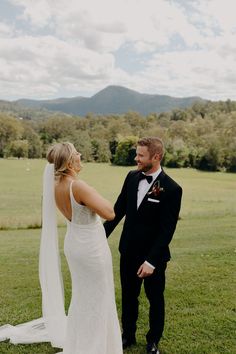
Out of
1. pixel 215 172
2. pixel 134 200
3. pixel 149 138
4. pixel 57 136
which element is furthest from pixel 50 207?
pixel 57 136

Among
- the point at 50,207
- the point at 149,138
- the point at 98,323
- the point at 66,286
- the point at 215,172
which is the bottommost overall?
the point at 215,172

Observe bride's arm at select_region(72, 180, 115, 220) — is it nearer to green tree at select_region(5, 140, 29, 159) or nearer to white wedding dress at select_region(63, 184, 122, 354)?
white wedding dress at select_region(63, 184, 122, 354)

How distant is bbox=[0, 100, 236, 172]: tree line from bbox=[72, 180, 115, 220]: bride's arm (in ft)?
249

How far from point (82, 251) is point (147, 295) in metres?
1.21

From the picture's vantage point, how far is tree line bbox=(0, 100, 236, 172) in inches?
3174

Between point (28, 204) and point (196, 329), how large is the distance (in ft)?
111

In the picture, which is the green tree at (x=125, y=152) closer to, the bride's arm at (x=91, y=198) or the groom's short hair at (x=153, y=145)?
the groom's short hair at (x=153, y=145)

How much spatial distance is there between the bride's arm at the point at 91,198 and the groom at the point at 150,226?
0.86 metres

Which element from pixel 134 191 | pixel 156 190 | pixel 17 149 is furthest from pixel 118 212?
pixel 17 149

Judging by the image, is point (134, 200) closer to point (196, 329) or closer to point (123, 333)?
point (123, 333)

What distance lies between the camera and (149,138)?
492 cm

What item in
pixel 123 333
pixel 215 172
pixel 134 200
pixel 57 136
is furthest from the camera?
pixel 57 136

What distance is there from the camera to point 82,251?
4.55m

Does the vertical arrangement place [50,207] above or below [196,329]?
above
